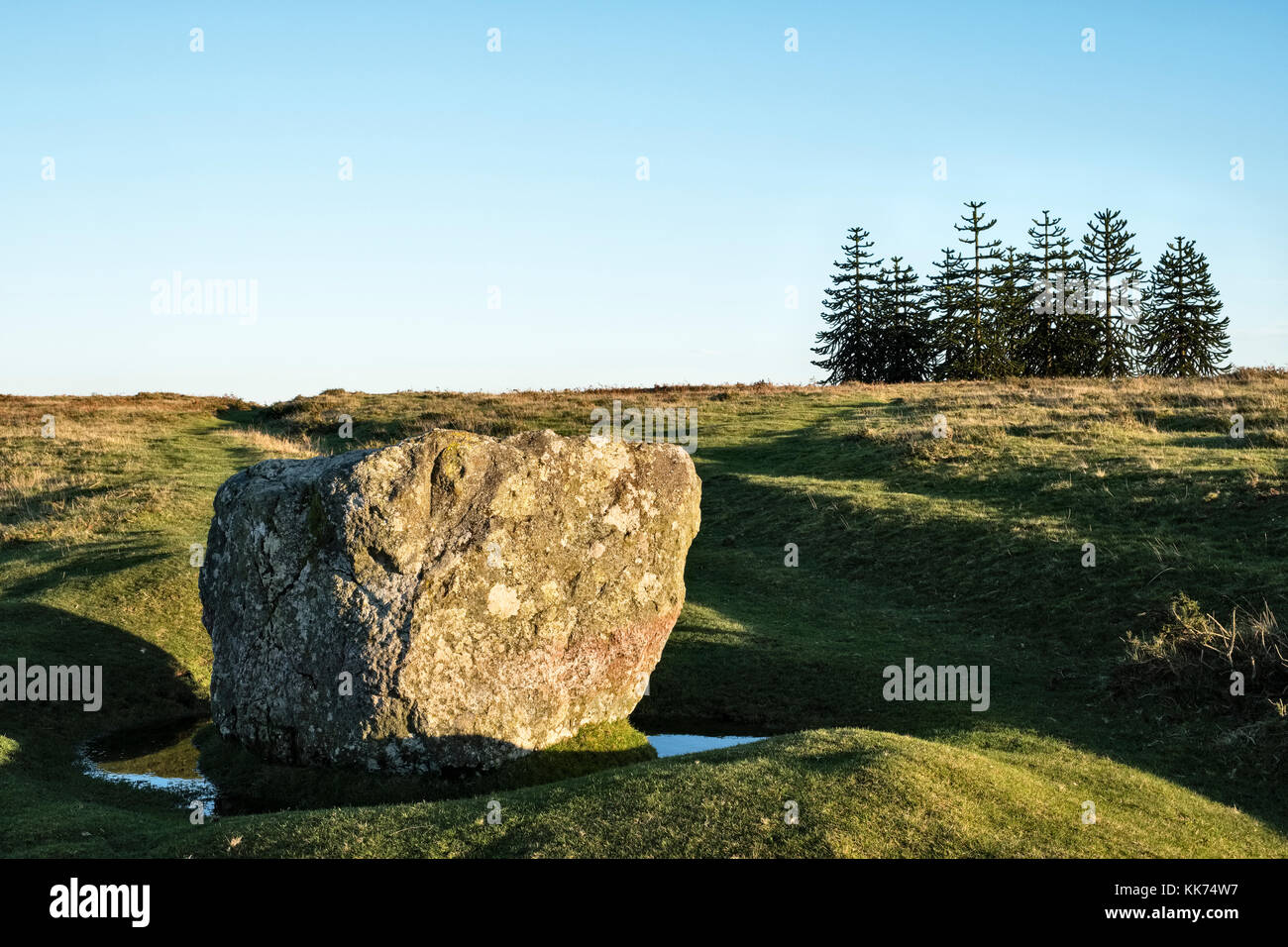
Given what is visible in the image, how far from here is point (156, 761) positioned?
15.3 meters

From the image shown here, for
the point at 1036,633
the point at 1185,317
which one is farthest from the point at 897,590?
the point at 1185,317

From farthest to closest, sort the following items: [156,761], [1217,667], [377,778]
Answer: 1. [1217,667]
2. [156,761]
3. [377,778]

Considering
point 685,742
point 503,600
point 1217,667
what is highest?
point 503,600

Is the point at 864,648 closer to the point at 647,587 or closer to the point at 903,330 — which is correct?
the point at 647,587

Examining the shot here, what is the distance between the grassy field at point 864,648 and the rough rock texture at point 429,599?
82cm

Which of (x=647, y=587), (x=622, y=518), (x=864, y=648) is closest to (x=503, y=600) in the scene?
(x=622, y=518)

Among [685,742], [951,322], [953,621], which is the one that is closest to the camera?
[685,742]

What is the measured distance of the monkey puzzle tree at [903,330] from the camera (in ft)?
286

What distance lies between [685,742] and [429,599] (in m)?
4.87

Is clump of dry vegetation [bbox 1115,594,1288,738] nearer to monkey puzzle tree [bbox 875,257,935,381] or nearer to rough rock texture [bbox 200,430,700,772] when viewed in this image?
rough rock texture [bbox 200,430,700,772]

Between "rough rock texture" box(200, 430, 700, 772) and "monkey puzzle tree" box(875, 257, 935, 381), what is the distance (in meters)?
75.3

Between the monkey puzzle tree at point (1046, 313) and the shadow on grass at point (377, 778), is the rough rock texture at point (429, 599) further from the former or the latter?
the monkey puzzle tree at point (1046, 313)

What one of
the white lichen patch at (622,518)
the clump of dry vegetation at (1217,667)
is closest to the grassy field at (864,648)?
the clump of dry vegetation at (1217,667)
